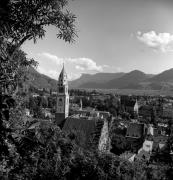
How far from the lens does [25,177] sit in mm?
7555

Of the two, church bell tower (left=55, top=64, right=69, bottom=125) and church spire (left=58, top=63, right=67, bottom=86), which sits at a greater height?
church spire (left=58, top=63, right=67, bottom=86)

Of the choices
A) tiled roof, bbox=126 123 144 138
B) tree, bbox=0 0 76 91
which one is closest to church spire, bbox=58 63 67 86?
tiled roof, bbox=126 123 144 138

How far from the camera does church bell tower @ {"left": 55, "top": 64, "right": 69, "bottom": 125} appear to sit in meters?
45.4

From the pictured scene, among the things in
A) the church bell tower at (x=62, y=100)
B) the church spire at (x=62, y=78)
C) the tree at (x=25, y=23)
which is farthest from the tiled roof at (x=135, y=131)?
the tree at (x=25, y=23)

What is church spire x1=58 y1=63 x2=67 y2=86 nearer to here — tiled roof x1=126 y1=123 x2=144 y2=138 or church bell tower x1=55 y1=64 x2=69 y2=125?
church bell tower x1=55 y1=64 x2=69 y2=125

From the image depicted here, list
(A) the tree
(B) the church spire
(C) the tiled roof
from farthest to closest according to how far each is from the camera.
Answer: (B) the church spire → (C) the tiled roof → (A) the tree

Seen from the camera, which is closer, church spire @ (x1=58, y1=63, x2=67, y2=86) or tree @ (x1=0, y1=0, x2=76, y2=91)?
tree @ (x1=0, y1=0, x2=76, y2=91)

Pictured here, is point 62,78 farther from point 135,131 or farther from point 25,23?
point 25,23

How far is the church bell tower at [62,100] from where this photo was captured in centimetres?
4538

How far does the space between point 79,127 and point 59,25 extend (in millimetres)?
30187

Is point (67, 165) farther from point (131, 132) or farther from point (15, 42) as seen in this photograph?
point (131, 132)

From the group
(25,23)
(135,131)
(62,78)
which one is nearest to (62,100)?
(62,78)

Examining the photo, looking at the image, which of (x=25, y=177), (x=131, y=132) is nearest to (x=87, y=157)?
(x=25, y=177)

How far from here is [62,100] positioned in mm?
46344
